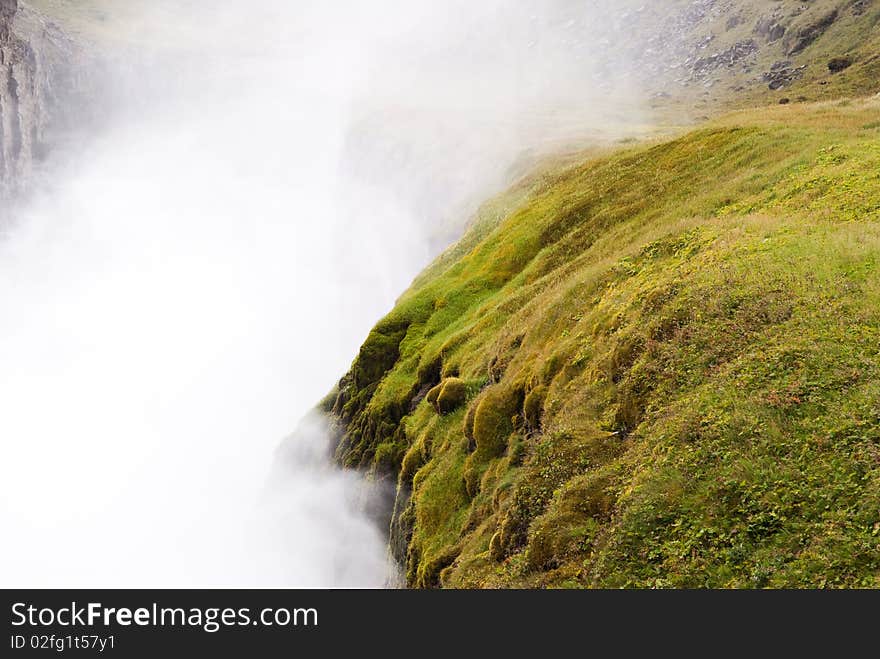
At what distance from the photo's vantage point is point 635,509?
18.2 metres

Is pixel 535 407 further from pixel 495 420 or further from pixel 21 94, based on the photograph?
pixel 21 94

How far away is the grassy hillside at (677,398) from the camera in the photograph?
16375mm

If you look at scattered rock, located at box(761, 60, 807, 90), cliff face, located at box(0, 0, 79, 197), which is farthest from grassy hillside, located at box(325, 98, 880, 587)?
cliff face, located at box(0, 0, 79, 197)

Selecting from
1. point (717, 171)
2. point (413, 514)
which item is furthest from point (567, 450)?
point (717, 171)

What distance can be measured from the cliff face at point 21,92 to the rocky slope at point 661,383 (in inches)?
5859

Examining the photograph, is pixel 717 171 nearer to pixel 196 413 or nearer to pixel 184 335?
pixel 196 413

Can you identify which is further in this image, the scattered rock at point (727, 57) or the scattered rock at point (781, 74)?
the scattered rock at point (727, 57)

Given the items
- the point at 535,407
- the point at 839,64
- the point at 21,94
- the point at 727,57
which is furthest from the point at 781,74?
the point at 21,94

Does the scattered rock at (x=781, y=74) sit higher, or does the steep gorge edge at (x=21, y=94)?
the steep gorge edge at (x=21, y=94)

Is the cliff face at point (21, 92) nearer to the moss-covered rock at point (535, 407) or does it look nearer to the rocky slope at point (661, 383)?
the rocky slope at point (661, 383)

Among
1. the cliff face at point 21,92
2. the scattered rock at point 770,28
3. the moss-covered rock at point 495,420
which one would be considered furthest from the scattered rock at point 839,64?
the cliff face at point 21,92

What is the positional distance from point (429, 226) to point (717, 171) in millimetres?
63526

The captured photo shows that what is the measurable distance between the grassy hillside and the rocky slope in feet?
0.23

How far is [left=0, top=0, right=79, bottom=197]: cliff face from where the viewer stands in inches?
6137
